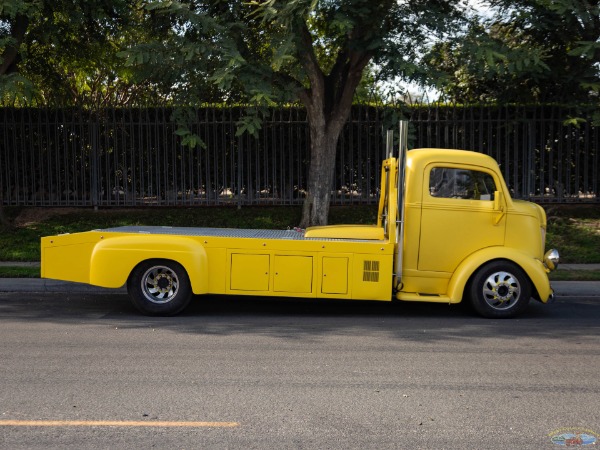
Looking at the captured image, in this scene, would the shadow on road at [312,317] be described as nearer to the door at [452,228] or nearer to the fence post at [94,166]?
the door at [452,228]

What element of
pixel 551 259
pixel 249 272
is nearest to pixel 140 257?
pixel 249 272

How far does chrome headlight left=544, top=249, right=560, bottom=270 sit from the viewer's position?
9.74m

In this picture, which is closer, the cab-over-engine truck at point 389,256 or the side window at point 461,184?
the cab-over-engine truck at point 389,256

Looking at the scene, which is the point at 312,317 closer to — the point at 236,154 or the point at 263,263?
the point at 263,263

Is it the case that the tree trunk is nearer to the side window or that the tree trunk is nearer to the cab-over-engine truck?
the cab-over-engine truck

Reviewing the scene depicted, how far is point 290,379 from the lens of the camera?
6602 millimetres

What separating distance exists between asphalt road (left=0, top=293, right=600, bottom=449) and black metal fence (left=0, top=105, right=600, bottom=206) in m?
7.85

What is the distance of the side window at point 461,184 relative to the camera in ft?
31.8

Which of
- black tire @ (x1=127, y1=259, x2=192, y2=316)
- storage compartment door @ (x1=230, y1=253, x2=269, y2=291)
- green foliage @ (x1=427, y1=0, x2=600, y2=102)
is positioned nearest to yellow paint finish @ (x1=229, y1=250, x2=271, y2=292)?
storage compartment door @ (x1=230, y1=253, x2=269, y2=291)

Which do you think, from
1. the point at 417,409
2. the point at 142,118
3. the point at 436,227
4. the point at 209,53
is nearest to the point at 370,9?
the point at 209,53

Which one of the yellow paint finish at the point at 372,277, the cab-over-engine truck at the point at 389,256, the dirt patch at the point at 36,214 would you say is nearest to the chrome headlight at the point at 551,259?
the cab-over-engine truck at the point at 389,256

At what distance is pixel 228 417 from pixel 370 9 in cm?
893

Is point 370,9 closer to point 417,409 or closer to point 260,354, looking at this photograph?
point 260,354

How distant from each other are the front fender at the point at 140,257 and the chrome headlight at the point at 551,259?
438 centimetres
